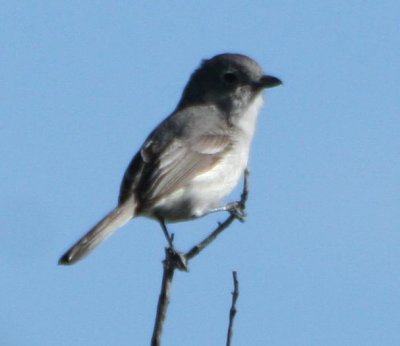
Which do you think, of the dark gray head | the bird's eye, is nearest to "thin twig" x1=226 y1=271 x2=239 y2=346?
the dark gray head

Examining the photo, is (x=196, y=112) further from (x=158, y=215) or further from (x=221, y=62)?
(x=158, y=215)

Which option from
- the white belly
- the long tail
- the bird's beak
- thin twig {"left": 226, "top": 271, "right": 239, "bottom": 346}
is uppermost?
the bird's beak

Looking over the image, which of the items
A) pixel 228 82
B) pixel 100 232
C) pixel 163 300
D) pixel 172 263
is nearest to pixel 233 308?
pixel 163 300

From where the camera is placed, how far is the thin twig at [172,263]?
16.5 ft

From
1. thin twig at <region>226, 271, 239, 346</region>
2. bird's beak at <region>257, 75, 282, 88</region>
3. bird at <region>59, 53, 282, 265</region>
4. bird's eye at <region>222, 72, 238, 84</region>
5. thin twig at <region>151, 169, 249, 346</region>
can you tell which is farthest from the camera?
bird's eye at <region>222, 72, 238, 84</region>

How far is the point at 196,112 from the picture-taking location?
9.26 m

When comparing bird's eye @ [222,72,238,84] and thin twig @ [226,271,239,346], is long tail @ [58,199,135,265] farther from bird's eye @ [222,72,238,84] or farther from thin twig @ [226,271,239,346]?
bird's eye @ [222,72,238,84]

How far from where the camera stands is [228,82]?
959cm

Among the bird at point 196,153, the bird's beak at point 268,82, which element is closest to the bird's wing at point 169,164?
the bird at point 196,153

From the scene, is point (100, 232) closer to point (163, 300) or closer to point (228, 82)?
point (163, 300)

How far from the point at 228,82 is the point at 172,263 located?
12.7 ft

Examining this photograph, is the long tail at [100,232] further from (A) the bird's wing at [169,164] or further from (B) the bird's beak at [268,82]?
(B) the bird's beak at [268,82]

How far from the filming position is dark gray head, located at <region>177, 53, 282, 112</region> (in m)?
9.45

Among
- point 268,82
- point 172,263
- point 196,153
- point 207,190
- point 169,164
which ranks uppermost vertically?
point 268,82
